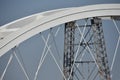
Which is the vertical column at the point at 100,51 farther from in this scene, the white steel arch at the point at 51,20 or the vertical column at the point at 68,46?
the white steel arch at the point at 51,20

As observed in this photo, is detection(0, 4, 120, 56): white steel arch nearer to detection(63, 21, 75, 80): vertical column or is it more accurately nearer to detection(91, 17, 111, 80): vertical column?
Answer: detection(63, 21, 75, 80): vertical column

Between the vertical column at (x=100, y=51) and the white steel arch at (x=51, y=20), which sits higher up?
the white steel arch at (x=51, y=20)

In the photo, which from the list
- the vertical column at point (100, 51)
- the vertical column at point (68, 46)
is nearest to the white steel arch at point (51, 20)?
the vertical column at point (68, 46)

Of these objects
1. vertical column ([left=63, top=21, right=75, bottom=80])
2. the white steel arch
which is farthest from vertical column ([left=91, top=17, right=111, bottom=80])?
the white steel arch

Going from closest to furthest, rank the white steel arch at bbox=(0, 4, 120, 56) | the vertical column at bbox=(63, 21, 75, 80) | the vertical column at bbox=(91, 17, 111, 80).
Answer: the white steel arch at bbox=(0, 4, 120, 56) < the vertical column at bbox=(63, 21, 75, 80) < the vertical column at bbox=(91, 17, 111, 80)

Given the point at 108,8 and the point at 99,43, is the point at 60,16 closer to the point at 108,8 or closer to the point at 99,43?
the point at 108,8

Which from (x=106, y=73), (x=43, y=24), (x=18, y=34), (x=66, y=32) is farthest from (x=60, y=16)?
(x=106, y=73)

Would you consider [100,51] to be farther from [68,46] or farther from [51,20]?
[51,20]

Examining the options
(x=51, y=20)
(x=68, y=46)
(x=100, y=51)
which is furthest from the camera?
(x=68, y=46)

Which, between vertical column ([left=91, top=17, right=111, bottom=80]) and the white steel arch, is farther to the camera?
vertical column ([left=91, top=17, right=111, bottom=80])

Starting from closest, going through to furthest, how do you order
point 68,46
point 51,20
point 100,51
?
1. point 51,20
2. point 100,51
3. point 68,46

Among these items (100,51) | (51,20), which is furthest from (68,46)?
(51,20)

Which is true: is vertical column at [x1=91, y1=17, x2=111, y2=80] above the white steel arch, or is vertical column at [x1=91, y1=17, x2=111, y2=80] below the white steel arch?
below

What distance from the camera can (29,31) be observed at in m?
14.6
